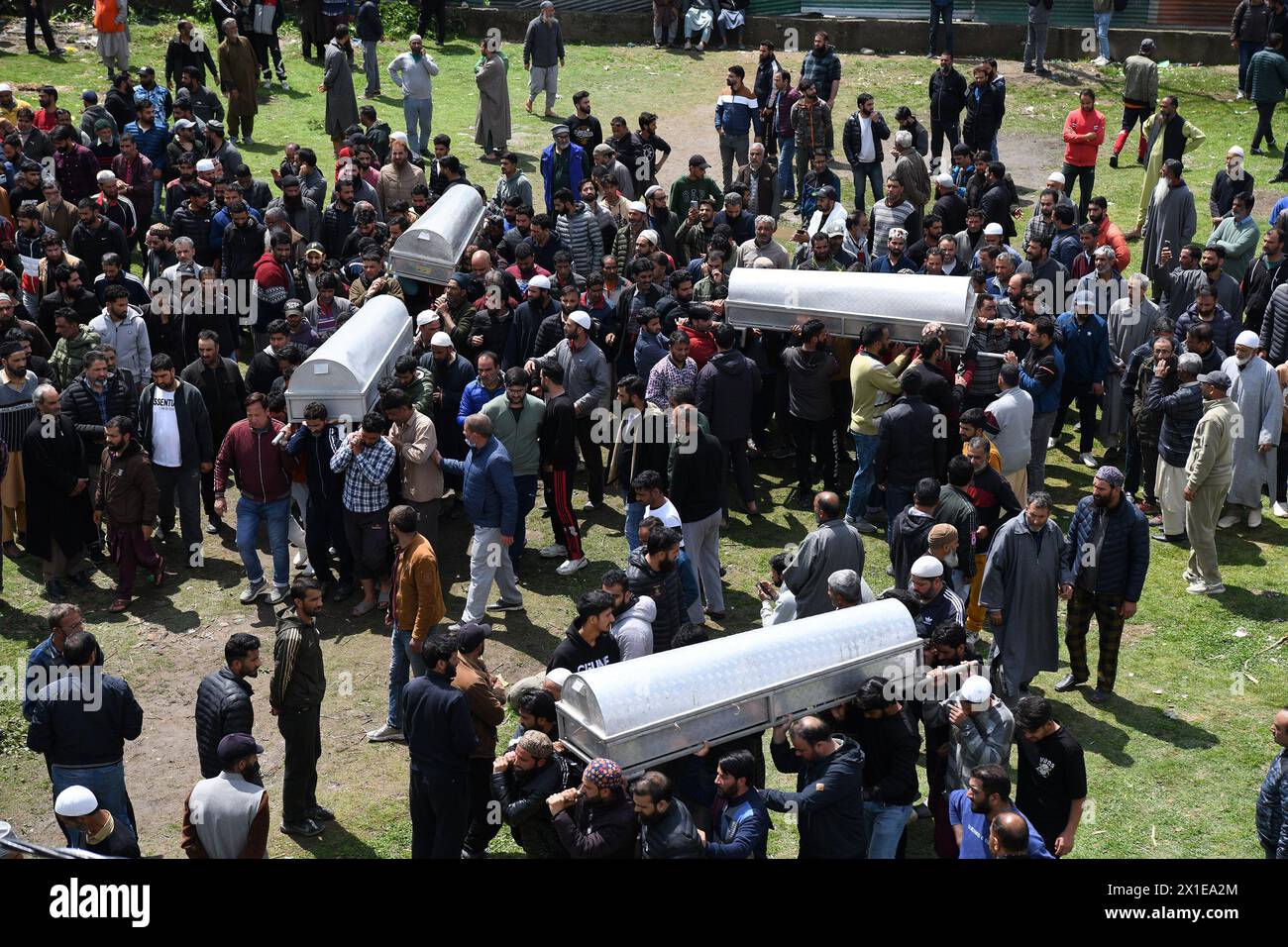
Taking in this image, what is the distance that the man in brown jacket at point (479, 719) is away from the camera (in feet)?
28.0

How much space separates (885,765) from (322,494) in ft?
17.2

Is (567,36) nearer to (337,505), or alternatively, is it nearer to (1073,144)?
(1073,144)

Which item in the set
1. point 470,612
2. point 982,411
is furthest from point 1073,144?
point 470,612

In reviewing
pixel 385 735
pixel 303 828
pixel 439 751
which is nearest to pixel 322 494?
pixel 385 735

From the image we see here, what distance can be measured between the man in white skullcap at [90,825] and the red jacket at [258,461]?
13.4 ft

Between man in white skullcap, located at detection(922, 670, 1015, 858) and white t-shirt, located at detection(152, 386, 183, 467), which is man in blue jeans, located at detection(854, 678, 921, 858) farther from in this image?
white t-shirt, located at detection(152, 386, 183, 467)

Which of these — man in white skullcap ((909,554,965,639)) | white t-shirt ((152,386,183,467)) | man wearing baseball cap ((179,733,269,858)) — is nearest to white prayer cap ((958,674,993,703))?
man in white skullcap ((909,554,965,639))

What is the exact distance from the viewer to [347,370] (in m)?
11.8

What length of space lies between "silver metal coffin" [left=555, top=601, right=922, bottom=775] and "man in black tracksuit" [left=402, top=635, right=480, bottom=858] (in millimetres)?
687

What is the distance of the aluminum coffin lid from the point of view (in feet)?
40.3

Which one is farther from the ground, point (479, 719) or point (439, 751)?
point (479, 719)

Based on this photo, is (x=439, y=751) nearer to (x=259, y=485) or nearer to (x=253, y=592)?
(x=259, y=485)

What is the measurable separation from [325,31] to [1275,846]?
21019mm

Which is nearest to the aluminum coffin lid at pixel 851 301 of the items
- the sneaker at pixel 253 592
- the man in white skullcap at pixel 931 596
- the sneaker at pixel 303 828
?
the man in white skullcap at pixel 931 596
